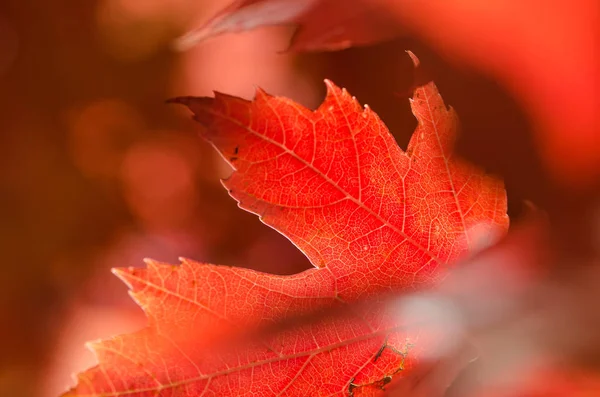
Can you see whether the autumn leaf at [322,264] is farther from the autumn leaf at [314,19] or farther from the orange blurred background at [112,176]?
the orange blurred background at [112,176]

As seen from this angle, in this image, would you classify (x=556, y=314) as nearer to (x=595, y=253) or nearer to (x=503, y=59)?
(x=595, y=253)

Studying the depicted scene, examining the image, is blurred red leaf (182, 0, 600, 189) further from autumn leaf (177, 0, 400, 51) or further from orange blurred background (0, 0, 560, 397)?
orange blurred background (0, 0, 560, 397)

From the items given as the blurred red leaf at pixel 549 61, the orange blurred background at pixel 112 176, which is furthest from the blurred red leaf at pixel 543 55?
the orange blurred background at pixel 112 176

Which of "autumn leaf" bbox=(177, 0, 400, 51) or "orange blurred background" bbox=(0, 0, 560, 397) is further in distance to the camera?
"orange blurred background" bbox=(0, 0, 560, 397)

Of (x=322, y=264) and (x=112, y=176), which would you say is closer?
(x=322, y=264)

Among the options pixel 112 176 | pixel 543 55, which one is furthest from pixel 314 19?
pixel 112 176

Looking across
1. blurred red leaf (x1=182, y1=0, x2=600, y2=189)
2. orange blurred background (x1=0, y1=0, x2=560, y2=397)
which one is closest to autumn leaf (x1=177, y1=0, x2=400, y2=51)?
blurred red leaf (x1=182, y1=0, x2=600, y2=189)

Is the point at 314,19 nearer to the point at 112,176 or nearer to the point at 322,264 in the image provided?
the point at 322,264

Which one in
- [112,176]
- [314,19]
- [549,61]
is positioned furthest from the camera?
[112,176]
